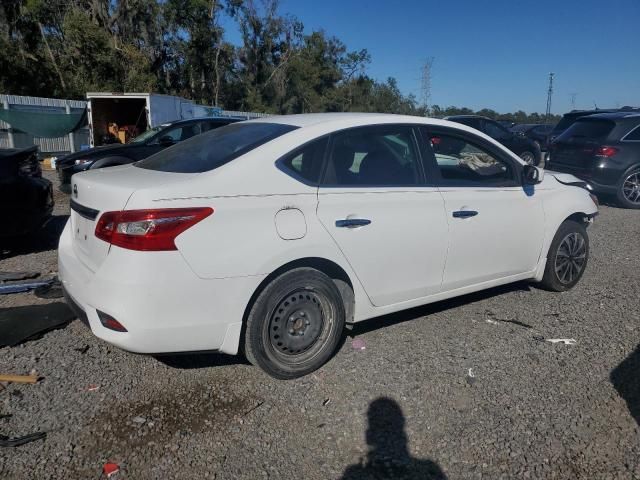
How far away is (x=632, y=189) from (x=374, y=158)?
8.68 metres

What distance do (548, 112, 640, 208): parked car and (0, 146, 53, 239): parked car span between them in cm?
934

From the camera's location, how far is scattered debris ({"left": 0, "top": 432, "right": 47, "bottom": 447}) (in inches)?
104

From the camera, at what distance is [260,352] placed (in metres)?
3.16

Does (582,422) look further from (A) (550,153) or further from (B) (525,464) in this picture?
(A) (550,153)

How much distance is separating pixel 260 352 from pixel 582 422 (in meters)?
1.93

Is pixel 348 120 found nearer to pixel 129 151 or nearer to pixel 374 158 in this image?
pixel 374 158

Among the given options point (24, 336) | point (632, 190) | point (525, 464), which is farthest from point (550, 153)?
point (24, 336)

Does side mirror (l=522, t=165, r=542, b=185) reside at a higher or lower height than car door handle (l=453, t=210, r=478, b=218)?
higher

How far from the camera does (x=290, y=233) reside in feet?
10.0

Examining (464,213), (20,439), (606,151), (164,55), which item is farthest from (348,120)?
(164,55)

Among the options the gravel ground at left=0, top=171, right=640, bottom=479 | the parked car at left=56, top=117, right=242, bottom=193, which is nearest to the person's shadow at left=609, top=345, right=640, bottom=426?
the gravel ground at left=0, top=171, right=640, bottom=479

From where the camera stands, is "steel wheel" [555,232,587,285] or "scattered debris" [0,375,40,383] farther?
"steel wheel" [555,232,587,285]

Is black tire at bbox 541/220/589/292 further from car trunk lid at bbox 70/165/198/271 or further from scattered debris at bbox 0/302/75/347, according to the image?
scattered debris at bbox 0/302/75/347

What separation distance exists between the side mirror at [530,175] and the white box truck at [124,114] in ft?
50.0
